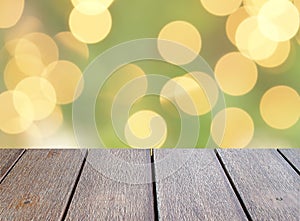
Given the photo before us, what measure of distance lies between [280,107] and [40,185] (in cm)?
113

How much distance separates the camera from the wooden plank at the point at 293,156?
31.4 inches

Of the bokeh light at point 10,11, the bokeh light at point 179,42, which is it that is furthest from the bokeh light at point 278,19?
the bokeh light at point 10,11

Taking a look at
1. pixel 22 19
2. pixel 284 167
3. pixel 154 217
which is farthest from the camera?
pixel 22 19

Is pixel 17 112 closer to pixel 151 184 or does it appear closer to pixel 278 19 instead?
pixel 278 19

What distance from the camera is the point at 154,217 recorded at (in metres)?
0.61

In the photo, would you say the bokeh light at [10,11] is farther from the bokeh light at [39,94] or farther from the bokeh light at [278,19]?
the bokeh light at [278,19]

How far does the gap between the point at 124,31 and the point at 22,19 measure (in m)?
0.33

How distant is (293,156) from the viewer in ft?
2.73

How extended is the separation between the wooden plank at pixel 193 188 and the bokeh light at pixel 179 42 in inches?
31.6

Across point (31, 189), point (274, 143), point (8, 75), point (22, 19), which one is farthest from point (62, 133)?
point (31, 189)

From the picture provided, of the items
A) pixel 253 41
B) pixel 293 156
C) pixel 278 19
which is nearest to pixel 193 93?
pixel 253 41

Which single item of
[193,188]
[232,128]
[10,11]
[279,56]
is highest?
[10,11]

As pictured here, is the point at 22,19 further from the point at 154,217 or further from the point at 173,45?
the point at 154,217

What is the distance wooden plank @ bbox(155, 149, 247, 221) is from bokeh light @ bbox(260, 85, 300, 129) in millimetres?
848
